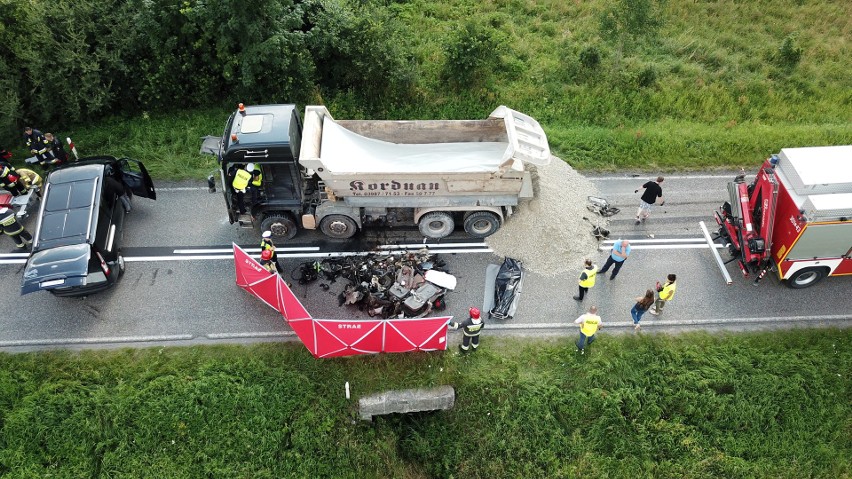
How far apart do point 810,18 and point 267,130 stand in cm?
2111

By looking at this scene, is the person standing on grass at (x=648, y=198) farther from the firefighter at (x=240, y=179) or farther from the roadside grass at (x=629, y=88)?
the firefighter at (x=240, y=179)

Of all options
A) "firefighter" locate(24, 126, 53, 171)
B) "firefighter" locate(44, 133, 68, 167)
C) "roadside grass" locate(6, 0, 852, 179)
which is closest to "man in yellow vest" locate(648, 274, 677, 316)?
"roadside grass" locate(6, 0, 852, 179)

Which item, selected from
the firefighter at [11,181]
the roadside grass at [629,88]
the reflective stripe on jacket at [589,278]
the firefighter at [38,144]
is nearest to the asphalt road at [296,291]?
the reflective stripe on jacket at [589,278]

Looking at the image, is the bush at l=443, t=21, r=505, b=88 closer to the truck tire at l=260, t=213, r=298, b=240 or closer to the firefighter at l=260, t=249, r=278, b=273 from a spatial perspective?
the truck tire at l=260, t=213, r=298, b=240

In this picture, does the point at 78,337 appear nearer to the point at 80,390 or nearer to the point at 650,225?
the point at 80,390

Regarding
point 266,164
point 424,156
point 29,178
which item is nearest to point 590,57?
point 424,156

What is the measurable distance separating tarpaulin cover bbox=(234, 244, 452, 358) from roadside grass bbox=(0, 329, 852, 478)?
39cm

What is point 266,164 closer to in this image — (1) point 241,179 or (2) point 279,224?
(1) point 241,179

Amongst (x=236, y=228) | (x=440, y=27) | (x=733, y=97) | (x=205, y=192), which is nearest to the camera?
(x=236, y=228)

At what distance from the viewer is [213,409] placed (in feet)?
31.5

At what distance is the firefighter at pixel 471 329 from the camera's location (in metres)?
9.63

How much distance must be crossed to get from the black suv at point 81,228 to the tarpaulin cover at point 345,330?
2906mm

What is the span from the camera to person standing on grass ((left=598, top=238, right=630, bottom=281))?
11188mm

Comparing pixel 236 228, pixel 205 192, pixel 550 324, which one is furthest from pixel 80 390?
pixel 550 324
